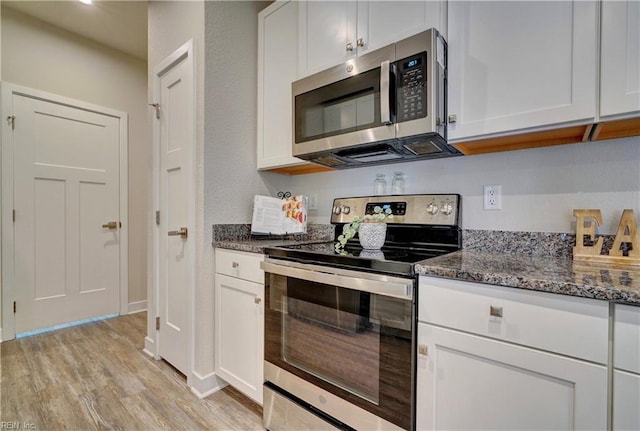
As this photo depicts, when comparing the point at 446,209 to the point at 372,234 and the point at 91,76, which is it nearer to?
the point at 372,234

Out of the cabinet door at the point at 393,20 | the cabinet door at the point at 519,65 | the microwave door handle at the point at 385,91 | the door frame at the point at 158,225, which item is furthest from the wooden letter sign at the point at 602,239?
the door frame at the point at 158,225

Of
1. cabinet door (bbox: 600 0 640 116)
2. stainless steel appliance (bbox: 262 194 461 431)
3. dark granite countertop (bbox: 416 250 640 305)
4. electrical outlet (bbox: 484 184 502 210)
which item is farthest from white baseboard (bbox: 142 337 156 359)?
cabinet door (bbox: 600 0 640 116)

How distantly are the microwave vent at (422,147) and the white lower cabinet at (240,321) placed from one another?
2.97ft

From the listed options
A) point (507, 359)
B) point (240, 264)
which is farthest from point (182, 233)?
point (507, 359)

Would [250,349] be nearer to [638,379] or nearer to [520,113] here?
[638,379]

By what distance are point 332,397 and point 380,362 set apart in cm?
30

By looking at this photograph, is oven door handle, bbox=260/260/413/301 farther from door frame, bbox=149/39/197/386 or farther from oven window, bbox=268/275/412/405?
door frame, bbox=149/39/197/386

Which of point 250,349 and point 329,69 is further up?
point 329,69

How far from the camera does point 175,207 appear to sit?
6.51ft

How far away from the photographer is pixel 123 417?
153cm

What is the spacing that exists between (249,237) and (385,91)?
4.05 feet

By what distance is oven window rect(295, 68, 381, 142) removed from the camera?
1.35 m

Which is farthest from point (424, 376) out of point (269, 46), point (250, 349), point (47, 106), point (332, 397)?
point (47, 106)

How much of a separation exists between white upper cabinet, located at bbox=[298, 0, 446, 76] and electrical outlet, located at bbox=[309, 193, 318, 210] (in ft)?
2.58
